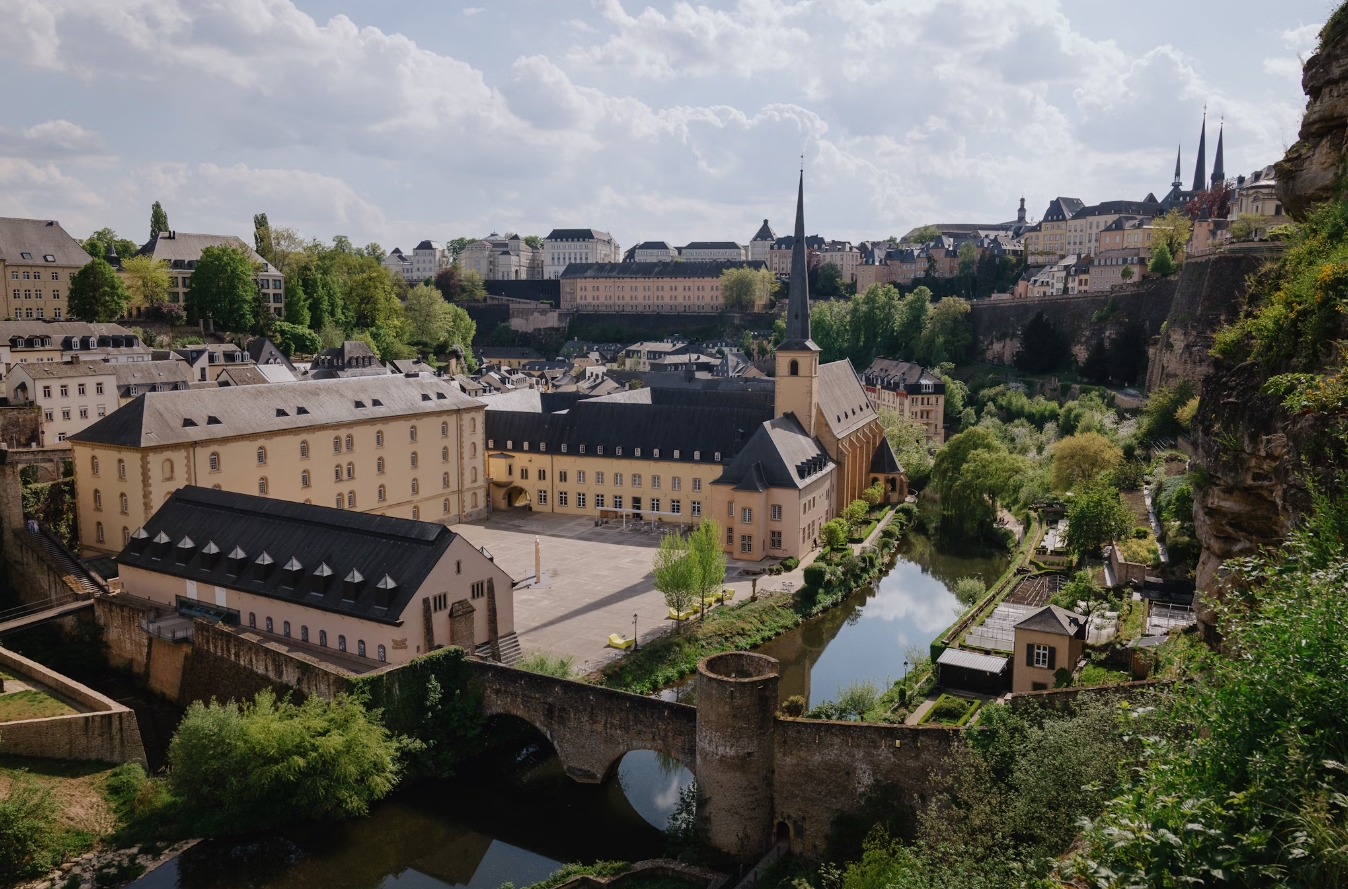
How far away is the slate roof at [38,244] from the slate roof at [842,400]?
57.0 metres

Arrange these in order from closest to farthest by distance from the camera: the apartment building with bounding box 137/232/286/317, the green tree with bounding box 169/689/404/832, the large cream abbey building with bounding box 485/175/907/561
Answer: the green tree with bounding box 169/689/404/832
the large cream abbey building with bounding box 485/175/907/561
the apartment building with bounding box 137/232/286/317

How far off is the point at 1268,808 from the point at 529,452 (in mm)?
48706

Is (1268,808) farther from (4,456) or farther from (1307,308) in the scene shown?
(4,456)

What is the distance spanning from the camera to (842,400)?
58062mm

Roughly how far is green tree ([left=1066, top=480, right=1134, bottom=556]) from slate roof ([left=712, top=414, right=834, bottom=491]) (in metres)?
11.6

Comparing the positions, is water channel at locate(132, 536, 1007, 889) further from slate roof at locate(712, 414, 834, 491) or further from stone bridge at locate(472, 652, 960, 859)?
slate roof at locate(712, 414, 834, 491)

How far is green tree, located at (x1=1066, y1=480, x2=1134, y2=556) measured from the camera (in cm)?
4069

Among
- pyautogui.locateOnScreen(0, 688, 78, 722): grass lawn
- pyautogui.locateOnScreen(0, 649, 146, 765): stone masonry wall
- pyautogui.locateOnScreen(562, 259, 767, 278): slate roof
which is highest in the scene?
pyautogui.locateOnScreen(562, 259, 767, 278): slate roof

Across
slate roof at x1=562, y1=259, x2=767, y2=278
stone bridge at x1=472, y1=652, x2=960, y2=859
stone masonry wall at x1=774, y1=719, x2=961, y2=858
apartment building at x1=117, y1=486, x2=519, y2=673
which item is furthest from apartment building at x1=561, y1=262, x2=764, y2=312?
stone masonry wall at x1=774, y1=719, x2=961, y2=858

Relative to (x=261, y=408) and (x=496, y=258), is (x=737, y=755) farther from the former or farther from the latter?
(x=496, y=258)

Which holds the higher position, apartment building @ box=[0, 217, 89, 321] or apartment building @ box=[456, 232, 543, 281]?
apartment building @ box=[456, 232, 543, 281]

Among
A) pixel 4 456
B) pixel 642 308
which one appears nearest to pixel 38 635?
pixel 4 456

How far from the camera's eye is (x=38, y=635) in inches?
1289

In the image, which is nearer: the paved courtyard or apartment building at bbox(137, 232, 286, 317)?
the paved courtyard
